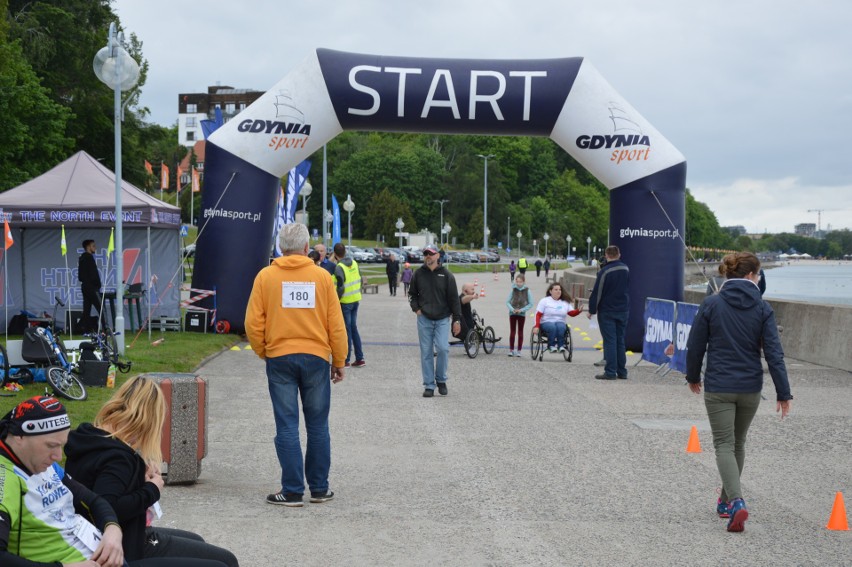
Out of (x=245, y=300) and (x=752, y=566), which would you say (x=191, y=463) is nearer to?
(x=752, y=566)

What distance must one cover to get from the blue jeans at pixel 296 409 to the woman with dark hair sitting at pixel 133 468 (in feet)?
8.54

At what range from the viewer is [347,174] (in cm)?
13600

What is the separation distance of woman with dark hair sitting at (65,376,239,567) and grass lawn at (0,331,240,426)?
5467 millimetres

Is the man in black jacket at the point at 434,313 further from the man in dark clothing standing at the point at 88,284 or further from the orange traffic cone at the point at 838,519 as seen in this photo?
the man in dark clothing standing at the point at 88,284

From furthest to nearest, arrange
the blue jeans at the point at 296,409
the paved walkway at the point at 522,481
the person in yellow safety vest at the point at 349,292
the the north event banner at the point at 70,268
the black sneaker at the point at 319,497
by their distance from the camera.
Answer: the the north event banner at the point at 70,268 → the person in yellow safety vest at the point at 349,292 → the black sneaker at the point at 319,497 → the blue jeans at the point at 296,409 → the paved walkway at the point at 522,481

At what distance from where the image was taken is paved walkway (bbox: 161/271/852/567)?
6.29 m

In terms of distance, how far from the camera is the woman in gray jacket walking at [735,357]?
6926mm

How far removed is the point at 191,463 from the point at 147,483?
3536mm

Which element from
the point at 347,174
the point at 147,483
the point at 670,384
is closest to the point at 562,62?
the point at 670,384

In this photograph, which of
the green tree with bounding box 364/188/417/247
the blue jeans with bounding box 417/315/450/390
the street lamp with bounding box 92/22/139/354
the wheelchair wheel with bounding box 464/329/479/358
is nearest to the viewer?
the blue jeans with bounding box 417/315/450/390

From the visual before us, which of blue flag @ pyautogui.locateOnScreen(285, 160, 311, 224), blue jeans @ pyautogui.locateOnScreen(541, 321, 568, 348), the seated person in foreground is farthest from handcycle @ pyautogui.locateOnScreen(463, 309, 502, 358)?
the seated person in foreground

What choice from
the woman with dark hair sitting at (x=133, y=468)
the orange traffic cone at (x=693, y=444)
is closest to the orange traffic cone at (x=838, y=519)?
the orange traffic cone at (x=693, y=444)

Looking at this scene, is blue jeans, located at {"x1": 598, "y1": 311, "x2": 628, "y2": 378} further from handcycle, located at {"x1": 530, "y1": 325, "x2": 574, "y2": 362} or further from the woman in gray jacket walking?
the woman in gray jacket walking

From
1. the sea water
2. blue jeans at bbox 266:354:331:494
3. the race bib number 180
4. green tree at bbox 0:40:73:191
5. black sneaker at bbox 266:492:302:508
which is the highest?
green tree at bbox 0:40:73:191
